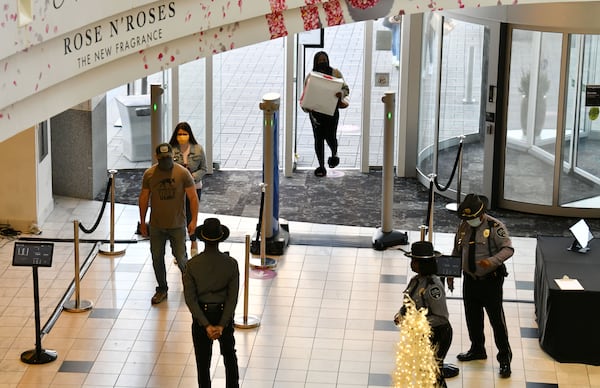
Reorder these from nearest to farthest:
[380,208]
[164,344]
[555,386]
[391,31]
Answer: [555,386] → [164,344] → [380,208] → [391,31]

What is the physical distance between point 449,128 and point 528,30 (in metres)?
1.65

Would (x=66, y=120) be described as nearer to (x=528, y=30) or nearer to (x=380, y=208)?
(x=380, y=208)

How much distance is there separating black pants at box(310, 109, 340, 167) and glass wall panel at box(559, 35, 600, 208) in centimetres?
266

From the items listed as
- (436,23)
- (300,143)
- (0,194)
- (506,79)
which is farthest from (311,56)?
(0,194)

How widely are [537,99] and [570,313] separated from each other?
4299 millimetres

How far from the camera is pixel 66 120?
13.6 meters

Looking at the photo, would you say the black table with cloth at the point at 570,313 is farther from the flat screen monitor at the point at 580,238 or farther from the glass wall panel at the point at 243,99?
the glass wall panel at the point at 243,99

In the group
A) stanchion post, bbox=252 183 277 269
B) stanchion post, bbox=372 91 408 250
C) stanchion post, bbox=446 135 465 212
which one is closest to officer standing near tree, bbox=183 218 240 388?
stanchion post, bbox=252 183 277 269

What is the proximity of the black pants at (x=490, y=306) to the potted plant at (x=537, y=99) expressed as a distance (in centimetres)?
436

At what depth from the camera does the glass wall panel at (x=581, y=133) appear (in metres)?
12.8

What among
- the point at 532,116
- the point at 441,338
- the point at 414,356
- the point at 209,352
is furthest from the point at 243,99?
the point at 414,356

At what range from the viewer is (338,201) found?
13.8 metres

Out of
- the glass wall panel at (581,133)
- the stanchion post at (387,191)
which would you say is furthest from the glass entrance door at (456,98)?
the stanchion post at (387,191)

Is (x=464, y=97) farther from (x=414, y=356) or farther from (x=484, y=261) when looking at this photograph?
(x=414, y=356)
